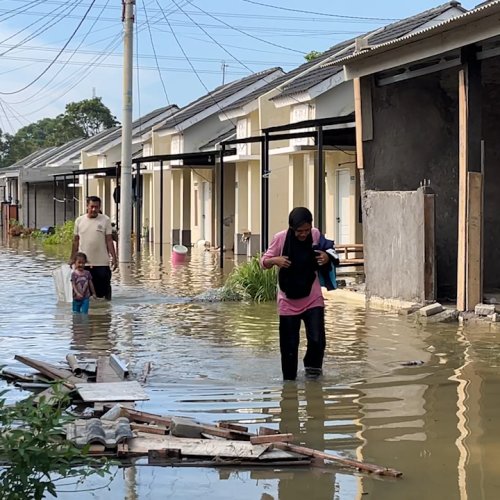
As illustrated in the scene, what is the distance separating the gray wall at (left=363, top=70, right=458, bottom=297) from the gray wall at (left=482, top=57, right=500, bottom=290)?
606 mm

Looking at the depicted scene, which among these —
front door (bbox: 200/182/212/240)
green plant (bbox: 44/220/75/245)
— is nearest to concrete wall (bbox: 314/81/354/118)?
front door (bbox: 200/182/212/240)

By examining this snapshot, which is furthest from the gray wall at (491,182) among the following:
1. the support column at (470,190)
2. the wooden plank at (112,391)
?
the wooden plank at (112,391)

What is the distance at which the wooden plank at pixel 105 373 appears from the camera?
9.28m

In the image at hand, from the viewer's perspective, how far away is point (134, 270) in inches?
1001

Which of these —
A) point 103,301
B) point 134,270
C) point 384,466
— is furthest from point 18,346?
point 134,270

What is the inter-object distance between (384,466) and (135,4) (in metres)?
21.3

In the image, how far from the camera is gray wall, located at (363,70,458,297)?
16594 millimetres

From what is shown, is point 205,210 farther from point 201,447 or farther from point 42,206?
point 201,447

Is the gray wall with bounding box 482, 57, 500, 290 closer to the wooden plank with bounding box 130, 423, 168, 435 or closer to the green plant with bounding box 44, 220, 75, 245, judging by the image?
the wooden plank with bounding box 130, 423, 168, 435

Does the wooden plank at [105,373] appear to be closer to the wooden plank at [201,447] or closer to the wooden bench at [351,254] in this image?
the wooden plank at [201,447]

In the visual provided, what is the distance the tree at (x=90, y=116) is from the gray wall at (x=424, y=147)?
8815cm

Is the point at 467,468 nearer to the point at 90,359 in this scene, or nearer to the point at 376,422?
the point at 376,422

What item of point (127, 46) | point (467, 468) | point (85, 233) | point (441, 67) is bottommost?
point (467, 468)

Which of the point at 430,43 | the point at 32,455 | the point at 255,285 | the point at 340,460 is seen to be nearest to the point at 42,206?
the point at 255,285
